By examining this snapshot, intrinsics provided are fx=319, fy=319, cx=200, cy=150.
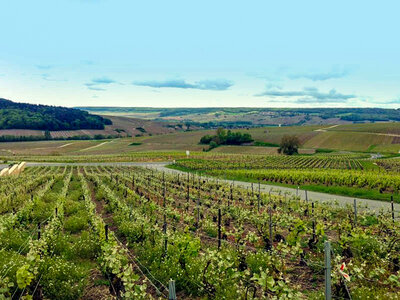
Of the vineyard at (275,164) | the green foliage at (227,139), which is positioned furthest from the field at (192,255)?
the green foliage at (227,139)

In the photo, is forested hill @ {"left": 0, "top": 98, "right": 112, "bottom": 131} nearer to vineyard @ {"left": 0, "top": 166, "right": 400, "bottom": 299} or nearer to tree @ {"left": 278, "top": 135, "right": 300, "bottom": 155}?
tree @ {"left": 278, "top": 135, "right": 300, "bottom": 155}

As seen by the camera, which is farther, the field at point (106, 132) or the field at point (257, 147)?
the field at point (106, 132)

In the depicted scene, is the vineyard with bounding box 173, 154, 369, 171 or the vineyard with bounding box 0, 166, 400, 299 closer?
the vineyard with bounding box 0, 166, 400, 299

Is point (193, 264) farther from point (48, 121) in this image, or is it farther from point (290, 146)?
point (48, 121)

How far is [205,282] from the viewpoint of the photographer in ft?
25.6

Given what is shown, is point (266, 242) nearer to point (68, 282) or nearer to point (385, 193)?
point (68, 282)

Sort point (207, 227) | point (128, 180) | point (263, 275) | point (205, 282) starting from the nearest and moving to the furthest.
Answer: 1. point (263, 275)
2. point (205, 282)
3. point (207, 227)
4. point (128, 180)

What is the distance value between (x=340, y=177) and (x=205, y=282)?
3102 cm

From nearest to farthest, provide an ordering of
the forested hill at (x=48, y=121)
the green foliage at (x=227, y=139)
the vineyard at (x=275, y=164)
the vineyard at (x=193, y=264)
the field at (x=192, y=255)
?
the vineyard at (x=193, y=264) < the field at (x=192, y=255) < the vineyard at (x=275, y=164) < the green foliage at (x=227, y=139) < the forested hill at (x=48, y=121)

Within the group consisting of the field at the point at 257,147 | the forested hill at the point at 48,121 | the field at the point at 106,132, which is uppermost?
the forested hill at the point at 48,121

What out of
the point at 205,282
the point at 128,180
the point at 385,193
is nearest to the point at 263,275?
the point at 205,282

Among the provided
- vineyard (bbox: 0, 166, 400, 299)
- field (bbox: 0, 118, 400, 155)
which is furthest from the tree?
vineyard (bbox: 0, 166, 400, 299)

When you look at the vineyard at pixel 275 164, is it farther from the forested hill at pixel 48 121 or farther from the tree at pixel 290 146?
the forested hill at pixel 48 121

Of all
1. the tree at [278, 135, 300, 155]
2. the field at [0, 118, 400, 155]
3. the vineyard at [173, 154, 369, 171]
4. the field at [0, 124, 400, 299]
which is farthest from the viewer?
the field at [0, 118, 400, 155]
